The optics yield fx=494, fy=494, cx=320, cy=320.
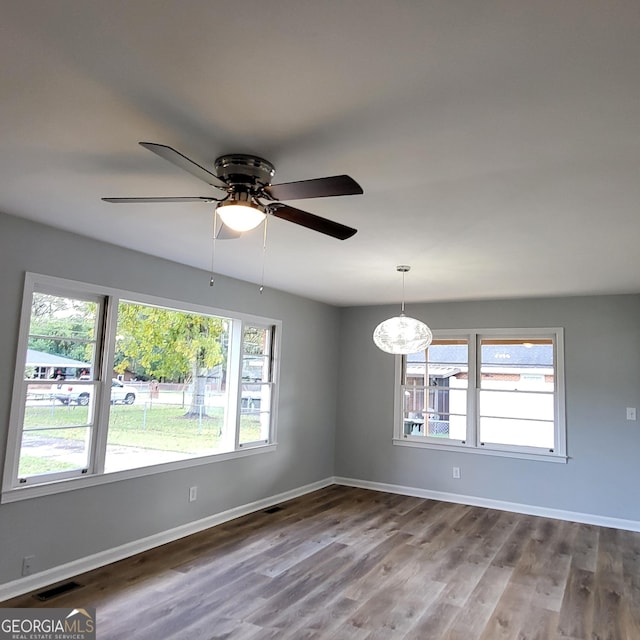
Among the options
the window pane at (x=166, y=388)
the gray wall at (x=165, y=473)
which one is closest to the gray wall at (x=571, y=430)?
the gray wall at (x=165, y=473)

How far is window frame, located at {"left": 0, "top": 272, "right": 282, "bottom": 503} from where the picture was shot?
328cm

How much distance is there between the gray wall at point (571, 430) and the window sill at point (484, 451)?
49mm

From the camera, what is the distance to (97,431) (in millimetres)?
3803

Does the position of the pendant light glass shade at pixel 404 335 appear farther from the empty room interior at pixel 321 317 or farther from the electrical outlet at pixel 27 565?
the electrical outlet at pixel 27 565

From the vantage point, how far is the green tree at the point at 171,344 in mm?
4285

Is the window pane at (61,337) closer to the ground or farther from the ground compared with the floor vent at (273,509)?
farther from the ground

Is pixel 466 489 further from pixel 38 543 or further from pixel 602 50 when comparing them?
pixel 602 50

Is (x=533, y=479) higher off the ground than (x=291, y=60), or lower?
lower

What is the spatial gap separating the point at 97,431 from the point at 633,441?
5229 mm

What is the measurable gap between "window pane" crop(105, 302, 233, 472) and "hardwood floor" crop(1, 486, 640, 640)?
0.85m

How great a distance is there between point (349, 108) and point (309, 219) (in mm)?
648

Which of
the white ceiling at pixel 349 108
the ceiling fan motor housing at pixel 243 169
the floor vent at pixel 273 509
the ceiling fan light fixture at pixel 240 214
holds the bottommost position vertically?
the floor vent at pixel 273 509

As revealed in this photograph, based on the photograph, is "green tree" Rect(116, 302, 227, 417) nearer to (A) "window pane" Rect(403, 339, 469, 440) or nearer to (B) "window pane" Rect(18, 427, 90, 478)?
(B) "window pane" Rect(18, 427, 90, 478)

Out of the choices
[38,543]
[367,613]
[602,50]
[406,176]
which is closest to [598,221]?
[406,176]
